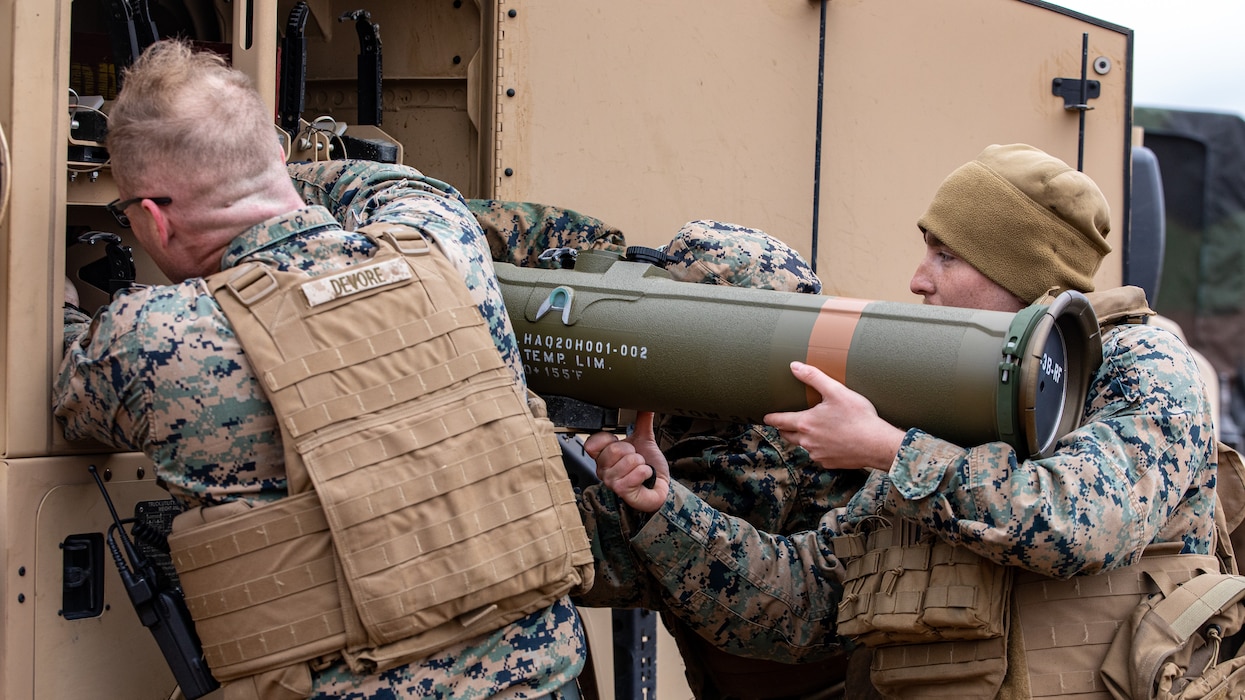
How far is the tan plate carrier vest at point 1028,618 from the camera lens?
7.13ft

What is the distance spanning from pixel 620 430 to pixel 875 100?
174cm

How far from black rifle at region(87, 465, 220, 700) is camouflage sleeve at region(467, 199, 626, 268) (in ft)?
3.11

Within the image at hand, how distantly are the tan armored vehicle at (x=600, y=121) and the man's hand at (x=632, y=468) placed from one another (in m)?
0.81

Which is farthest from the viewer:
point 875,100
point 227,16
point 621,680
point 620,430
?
point 875,100

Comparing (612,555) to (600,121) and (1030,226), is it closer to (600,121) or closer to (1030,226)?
(1030,226)

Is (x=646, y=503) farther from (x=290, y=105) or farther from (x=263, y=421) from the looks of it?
(x=290, y=105)

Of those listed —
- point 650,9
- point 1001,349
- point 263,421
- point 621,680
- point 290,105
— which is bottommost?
point 621,680

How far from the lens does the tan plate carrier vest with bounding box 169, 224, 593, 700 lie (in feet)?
6.33

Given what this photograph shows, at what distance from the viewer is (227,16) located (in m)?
2.91

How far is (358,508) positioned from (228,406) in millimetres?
242

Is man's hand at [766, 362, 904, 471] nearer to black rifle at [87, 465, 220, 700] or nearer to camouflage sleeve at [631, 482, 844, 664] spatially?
camouflage sleeve at [631, 482, 844, 664]

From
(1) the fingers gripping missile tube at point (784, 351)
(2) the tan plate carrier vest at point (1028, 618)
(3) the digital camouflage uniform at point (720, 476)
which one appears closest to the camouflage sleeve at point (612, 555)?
(3) the digital camouflage uniform at point (720, 476)

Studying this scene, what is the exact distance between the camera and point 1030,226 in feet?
7.83

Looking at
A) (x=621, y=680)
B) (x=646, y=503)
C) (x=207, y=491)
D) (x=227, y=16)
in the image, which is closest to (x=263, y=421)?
(x=207, y=491)
